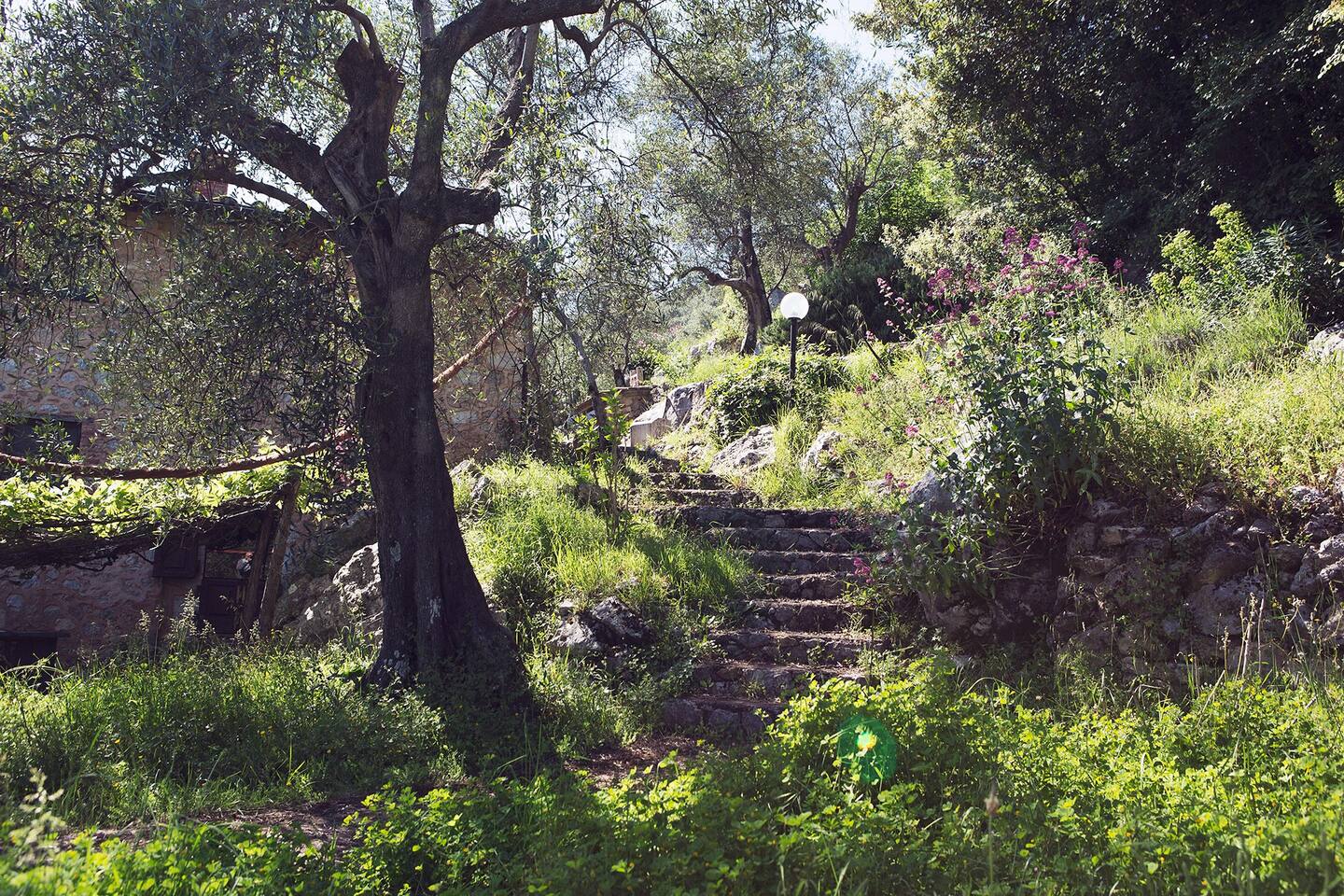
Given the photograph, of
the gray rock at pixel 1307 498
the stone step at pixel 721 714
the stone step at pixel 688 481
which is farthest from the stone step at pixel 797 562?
the gray rock at pixel 1307 498

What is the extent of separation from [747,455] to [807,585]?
3.91m

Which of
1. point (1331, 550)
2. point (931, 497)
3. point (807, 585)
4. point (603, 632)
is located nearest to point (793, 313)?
point (807, 585)

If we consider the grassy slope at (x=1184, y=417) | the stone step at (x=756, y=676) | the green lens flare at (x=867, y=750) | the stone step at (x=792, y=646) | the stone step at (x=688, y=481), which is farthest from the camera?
the stone step at (x=688, y=481)

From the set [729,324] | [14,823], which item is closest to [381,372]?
[14,823]

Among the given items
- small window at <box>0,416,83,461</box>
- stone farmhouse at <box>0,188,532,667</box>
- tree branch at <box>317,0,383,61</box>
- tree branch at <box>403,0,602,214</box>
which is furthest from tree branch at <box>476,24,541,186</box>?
small window at <box>0,416,83,461</box>

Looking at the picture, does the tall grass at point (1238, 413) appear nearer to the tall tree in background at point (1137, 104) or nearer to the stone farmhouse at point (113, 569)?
the tall tree in background at point (1137, 104)

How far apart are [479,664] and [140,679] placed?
2.09 m

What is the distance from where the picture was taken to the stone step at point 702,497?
994 cm

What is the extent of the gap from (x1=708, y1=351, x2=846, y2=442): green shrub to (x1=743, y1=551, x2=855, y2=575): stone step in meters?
3.89

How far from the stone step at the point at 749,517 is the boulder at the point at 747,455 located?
60.2 inches

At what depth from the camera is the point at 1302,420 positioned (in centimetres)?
589

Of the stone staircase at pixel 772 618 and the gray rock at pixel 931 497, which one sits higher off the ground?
the gray rock at pixel 931 497

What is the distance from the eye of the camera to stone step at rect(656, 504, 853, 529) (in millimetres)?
8914

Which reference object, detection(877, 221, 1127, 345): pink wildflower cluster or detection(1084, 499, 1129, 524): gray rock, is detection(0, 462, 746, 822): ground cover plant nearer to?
detection(1084, 499, 1129, 524): gray rock
